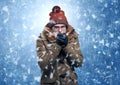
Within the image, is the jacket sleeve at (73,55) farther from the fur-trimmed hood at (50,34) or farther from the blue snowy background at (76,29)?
the blue snowy background at (76,29)

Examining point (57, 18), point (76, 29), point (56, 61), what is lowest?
point (56, 61)

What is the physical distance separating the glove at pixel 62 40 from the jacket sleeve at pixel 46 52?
1.0 inches

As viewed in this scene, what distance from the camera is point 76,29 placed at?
313 cm

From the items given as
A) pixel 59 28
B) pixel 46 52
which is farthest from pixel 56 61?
pixel 59 28

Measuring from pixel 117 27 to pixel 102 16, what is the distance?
0.56ft

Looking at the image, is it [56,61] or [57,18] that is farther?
[57,18]

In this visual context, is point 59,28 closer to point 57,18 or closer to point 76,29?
point 57,18

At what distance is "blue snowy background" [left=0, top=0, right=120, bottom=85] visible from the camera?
313 centimetres

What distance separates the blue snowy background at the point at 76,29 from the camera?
3131 millimetres

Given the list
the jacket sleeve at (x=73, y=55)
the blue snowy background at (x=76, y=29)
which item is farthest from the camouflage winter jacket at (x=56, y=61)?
the blue snowy background at (x=76, y=29)

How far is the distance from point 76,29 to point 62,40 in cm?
101

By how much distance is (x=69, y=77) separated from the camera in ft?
7.06

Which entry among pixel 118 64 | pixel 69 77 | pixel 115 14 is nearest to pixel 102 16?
pixel 115 14

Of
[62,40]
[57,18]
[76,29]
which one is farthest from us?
[76,29]
